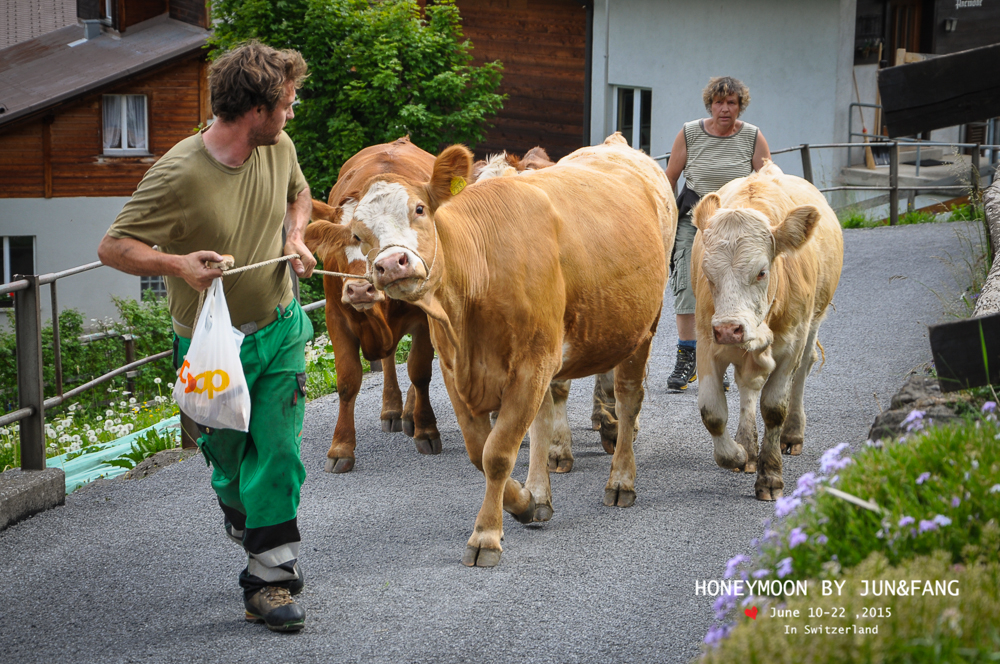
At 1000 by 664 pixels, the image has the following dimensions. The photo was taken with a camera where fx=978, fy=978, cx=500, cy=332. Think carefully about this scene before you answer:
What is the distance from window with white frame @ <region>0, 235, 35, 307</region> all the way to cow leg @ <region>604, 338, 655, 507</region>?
23.5 m

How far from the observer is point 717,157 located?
713 centimetres

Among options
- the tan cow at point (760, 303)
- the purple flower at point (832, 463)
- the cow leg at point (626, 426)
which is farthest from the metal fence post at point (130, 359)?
the purple flower at point (832, 463)

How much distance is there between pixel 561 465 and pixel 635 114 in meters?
16.2

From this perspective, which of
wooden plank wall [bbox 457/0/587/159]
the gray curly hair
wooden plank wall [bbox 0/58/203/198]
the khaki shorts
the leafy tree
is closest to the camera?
the gray curly hair

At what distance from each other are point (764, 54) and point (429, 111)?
6655mm

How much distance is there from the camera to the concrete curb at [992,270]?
4.14 metres

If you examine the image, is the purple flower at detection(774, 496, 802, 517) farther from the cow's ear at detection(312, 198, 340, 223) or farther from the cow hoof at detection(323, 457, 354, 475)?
the cow hoof at detection(323, 457, 354, 475)

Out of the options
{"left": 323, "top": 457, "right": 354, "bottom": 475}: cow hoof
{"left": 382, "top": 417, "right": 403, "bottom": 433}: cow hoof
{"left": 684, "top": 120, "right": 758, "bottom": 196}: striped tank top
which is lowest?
{"left": 382, "top": 417, "right": 403, "bottom": 433}: cow hoof

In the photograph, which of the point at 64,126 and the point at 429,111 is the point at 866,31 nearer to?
the point at 429,111

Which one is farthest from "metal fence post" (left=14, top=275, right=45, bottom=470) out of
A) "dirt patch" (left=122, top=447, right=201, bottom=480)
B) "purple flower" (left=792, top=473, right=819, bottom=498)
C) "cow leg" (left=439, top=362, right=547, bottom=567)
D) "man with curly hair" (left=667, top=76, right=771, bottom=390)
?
"purple flower" (left=792, top=473, right=819, bottom=498)

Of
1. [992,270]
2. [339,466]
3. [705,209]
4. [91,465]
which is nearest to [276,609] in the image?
[339,466]

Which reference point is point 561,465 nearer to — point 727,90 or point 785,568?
point 727,90

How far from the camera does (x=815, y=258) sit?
221 inches

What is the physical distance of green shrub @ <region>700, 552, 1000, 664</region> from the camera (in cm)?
189
